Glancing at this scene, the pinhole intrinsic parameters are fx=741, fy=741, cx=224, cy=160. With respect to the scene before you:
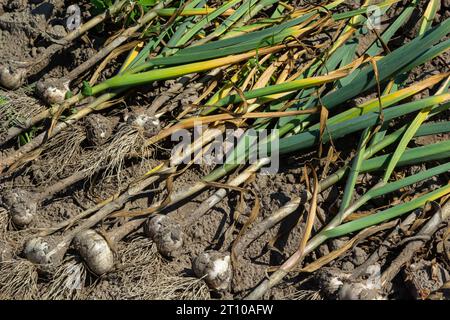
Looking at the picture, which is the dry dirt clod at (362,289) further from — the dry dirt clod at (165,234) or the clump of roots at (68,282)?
the clump of roots at (68,282)

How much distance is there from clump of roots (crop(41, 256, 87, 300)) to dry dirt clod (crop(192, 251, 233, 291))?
0.31m

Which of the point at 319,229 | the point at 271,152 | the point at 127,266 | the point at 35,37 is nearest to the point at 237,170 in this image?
the point at 271,152

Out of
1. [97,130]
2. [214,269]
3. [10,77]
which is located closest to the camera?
[214,269]

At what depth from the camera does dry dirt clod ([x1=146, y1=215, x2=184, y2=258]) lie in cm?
200

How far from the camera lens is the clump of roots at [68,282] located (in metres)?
1.96

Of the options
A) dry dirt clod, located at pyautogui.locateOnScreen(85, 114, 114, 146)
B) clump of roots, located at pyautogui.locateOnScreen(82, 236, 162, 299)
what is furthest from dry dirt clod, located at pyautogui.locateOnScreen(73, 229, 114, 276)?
dry dirt clod, located at pyautogui.locateOnScreen(85, 114, 114, 146)

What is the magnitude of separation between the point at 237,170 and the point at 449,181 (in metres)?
0.59

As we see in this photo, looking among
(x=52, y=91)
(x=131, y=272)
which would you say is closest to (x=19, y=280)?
(x=131, y=272)

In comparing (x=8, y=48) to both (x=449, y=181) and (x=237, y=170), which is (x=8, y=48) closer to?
(x=237, y=170)

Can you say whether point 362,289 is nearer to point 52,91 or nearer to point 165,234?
point 165,234

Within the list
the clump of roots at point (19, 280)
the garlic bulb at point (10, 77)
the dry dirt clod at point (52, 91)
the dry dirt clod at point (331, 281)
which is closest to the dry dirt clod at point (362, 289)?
the dry dirt clod at point (331, 281)

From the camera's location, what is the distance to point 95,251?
1.95 meters

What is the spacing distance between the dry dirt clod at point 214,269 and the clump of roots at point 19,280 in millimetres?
432

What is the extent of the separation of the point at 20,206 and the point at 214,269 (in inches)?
23.1
